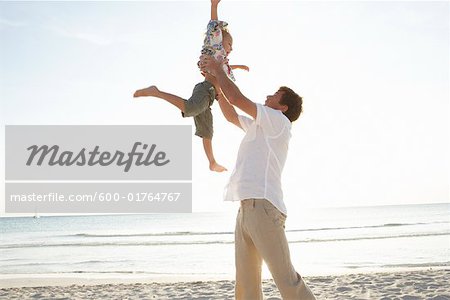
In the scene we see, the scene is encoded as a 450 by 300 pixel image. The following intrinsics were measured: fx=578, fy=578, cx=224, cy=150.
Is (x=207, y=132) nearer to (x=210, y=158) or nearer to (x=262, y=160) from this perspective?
(x=210, y=158)

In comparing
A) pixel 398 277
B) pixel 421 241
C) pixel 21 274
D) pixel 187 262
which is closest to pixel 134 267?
pixel 187 262

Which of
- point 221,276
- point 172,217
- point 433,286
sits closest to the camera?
point 433,286

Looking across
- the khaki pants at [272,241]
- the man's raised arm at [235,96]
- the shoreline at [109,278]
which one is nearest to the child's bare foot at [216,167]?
the khaki pants at [272,241]

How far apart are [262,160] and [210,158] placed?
3.13ft

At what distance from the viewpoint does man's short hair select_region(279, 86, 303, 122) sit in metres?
3.45

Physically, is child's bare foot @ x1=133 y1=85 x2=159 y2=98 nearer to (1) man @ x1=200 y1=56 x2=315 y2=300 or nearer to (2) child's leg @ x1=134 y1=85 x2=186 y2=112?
(2) child's leg @ x1=134 y1=85 x2=186 y2=112

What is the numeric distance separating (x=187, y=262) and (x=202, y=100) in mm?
12322

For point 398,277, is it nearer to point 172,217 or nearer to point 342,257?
point 342,257

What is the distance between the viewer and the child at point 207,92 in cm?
374

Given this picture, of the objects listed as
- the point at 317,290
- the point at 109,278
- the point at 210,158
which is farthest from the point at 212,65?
the point at 109,278

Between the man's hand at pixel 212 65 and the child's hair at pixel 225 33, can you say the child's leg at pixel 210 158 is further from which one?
the man's hand at pixel 212 65

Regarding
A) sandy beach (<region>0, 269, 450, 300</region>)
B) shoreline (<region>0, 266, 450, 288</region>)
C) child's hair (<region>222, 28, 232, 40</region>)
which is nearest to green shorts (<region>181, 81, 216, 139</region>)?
child's hair (<region>222, 28, 232, 40</region>)

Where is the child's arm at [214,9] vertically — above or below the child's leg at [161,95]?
above

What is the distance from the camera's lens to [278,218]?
3.28 metres
